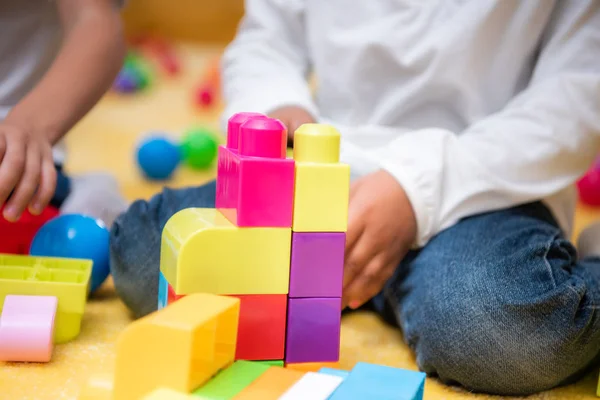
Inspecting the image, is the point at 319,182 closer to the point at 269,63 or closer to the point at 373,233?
the point at 373,233

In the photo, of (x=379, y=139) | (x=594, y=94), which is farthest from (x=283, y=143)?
(x=594, y=94)

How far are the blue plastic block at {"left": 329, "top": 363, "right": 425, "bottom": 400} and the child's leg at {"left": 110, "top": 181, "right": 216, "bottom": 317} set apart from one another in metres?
0.32

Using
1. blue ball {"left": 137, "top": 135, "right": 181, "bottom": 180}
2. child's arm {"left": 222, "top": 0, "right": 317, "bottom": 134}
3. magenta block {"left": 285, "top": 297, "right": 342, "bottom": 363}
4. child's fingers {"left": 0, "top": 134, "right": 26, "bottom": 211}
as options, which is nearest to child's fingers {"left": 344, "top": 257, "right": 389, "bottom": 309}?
magenta block {"left": 285, "top": 297, "right": 342, "bottom": 363}

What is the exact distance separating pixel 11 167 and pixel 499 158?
20.3 inches

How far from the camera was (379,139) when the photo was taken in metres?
0.86

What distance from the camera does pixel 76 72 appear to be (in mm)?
843

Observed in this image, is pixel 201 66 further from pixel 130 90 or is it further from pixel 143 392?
pixel 143 392

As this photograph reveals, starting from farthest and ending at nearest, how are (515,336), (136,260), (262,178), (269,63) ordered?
(269,63) < (136,260) < (515,336) < (262,178)

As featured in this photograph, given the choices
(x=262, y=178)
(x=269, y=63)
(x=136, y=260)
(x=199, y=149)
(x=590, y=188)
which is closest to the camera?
(x=262, y=178)

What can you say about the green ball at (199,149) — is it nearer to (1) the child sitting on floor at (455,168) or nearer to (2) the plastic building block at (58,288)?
(1) the child sitting on floor at (455,168)

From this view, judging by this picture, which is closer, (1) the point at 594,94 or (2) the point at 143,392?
(2) the point at 143,392

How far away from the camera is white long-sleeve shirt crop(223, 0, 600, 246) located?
0.77 metres

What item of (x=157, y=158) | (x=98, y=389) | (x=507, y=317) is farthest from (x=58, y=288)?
(x=157, y=158)

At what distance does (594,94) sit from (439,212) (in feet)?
0.77
